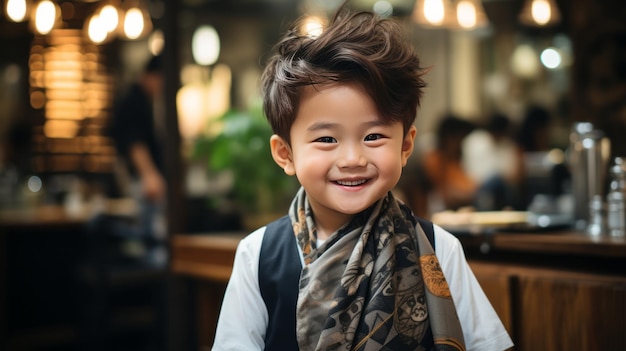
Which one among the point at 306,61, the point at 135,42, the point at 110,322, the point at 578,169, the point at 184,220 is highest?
the point at 135,42

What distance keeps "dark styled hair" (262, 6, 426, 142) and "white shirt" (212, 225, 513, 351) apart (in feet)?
0.95

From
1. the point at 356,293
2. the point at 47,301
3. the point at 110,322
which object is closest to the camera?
the point at 356,293

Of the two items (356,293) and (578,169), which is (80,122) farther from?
(356,293)

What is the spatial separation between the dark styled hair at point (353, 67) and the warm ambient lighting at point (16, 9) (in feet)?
13.6

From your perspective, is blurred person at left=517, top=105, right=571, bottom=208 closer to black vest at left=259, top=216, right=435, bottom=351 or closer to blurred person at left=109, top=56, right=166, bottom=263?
blurred person at left=109, top=56, right=166, bottom=263

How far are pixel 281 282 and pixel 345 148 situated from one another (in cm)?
31

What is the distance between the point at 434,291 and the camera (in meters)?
1.35

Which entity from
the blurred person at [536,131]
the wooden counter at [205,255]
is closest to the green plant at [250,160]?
the wooden counter at [205,255]

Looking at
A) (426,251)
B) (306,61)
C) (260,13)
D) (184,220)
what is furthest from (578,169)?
(260,13)

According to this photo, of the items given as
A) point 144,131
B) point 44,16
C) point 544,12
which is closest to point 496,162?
point 544,12

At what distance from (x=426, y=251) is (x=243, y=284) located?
1.25 feet

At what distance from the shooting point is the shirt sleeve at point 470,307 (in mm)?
1382

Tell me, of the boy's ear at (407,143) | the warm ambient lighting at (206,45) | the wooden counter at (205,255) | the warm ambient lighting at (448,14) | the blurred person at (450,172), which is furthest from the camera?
the warm ambient lighting at (206,45)

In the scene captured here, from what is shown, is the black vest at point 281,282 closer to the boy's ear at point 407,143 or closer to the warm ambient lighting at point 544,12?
the boy's ear at point 407,143
